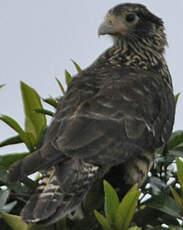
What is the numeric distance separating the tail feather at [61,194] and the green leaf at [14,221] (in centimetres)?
3

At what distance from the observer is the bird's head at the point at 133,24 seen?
4970mm

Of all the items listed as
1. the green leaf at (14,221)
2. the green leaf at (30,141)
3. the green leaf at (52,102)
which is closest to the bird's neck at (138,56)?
the green leaf at (52,102)

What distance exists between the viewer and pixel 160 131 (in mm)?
3957

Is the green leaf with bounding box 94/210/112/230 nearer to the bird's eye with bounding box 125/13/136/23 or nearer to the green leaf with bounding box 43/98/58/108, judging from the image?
the green leaf with bounding box 43/98/58/108

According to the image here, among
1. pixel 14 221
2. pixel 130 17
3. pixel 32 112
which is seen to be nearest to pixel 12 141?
pixel 32 112

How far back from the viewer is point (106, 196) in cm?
267

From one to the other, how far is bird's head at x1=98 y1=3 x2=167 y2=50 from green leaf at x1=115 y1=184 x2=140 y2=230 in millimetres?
2408

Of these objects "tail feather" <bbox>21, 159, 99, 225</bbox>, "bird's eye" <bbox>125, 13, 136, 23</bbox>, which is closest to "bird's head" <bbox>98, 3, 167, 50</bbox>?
"bird's eye" <bbox>125, 13, 136, 23</bbox>

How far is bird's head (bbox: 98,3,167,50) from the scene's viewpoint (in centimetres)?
497

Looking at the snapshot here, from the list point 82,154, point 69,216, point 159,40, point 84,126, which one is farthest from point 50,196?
point 159,40

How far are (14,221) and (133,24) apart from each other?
2976 millimetres

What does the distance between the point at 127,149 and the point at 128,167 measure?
0.34 metres

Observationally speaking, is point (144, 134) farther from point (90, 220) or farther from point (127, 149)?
point (90, 220)

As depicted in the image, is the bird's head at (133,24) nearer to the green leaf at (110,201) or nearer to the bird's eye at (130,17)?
the bird's eye at (130,17)
